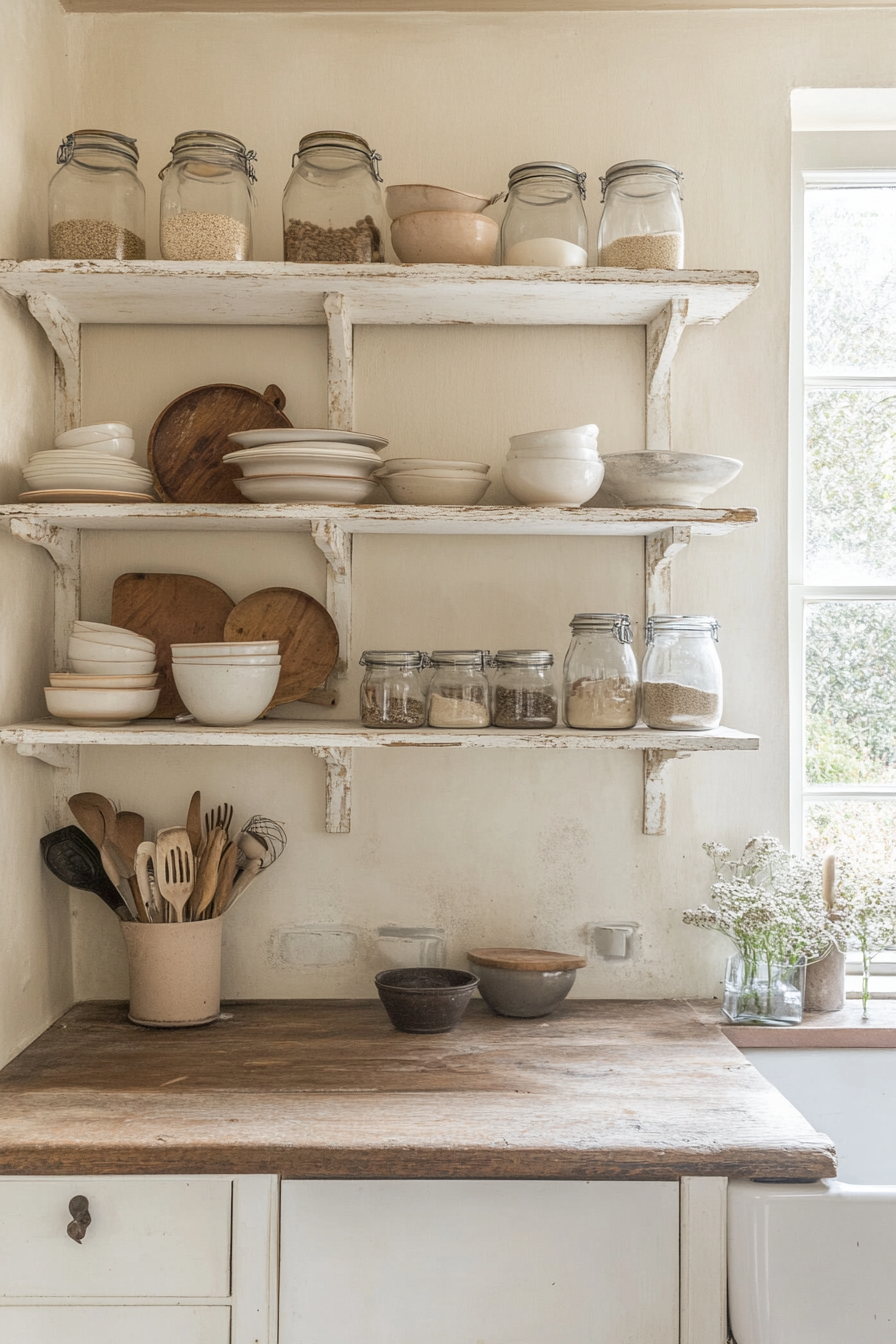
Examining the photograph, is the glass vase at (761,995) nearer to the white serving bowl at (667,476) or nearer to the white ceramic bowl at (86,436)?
the white serving bowl at (667,476)

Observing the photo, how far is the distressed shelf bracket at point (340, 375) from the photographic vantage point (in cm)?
187

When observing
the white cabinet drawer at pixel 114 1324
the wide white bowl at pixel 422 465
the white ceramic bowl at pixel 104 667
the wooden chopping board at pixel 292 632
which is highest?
the wide white bowl at pixel 422 465

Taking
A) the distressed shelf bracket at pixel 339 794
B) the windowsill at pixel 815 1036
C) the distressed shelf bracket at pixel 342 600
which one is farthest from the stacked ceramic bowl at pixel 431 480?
the windowsill at pixel 815 1036

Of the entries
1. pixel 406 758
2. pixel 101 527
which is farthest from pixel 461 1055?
pixel 101 527

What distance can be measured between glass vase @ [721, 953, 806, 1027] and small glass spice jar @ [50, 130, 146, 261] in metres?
1.58

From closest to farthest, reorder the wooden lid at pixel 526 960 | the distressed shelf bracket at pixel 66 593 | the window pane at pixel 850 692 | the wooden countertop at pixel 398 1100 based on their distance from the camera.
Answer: the wooden countertop at pixel 398 1100
the wooden lid at pixel 526 960
the distressed shelf bracket at pixel 66 593
the window pane at pixel 850 692

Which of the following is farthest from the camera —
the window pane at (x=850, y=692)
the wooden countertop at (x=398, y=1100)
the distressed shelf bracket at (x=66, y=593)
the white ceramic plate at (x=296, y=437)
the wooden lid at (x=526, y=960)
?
the window pane at (x=850, y=692)

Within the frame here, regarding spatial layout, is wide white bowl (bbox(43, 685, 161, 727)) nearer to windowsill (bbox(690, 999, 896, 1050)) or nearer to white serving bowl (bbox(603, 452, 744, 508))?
white serving bowl (bbox(603, 452, 744, 508))

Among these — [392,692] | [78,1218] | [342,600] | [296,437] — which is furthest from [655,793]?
[78,1218]

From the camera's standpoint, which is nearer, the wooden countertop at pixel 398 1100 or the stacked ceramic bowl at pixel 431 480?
the wooden countertop at pixel 398 1100

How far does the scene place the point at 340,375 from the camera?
6.26 feet

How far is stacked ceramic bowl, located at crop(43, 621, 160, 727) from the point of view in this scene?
173cm

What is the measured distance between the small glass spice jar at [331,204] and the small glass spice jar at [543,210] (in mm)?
225

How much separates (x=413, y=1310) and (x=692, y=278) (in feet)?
5.07
